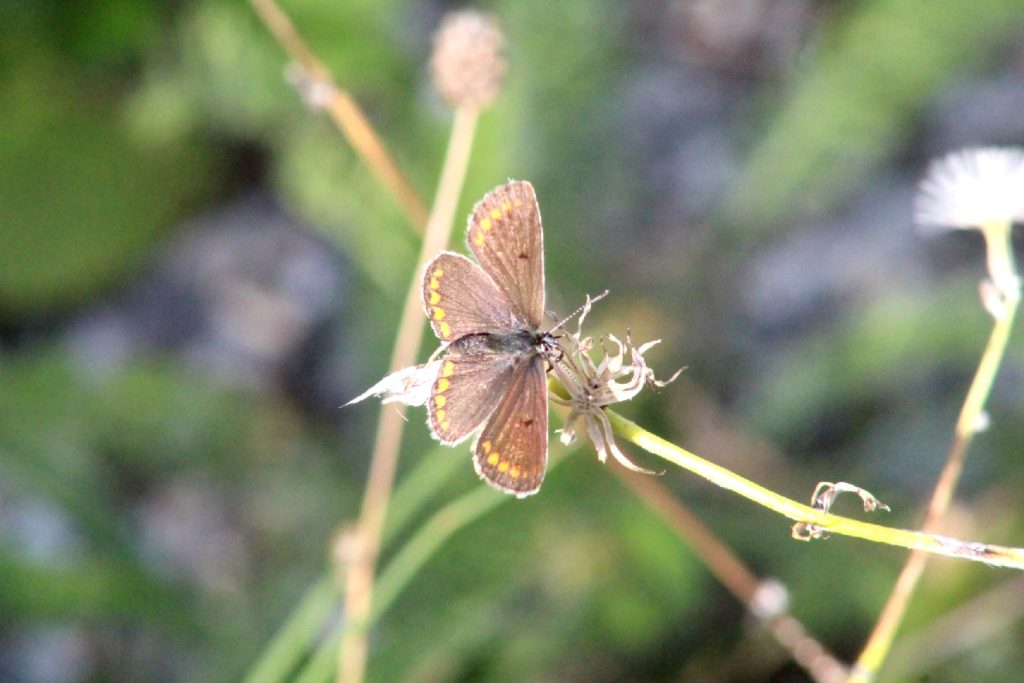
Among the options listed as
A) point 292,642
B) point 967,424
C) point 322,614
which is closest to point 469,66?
point 967,424

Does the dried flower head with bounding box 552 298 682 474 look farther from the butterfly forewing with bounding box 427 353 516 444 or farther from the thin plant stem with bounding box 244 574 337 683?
the thin plant stem with bounding box 244 574 337 683

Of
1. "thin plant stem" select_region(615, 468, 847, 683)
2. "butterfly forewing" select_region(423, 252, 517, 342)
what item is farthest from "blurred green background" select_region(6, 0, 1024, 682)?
"butterfly forewing" select_region(423, 252, 517, 342)

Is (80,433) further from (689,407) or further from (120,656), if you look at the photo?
(689,407)

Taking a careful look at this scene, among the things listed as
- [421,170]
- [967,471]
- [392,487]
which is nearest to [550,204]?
[421,170]

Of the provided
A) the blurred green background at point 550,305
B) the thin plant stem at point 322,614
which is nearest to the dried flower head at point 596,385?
the thin plant stem at point 322,614

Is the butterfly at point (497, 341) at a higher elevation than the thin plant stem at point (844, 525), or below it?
higher

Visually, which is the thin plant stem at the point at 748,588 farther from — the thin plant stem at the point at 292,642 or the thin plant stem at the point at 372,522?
the thin plant stem at the point at 292,642

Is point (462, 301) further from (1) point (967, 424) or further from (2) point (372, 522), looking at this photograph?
(2) point (372, 522)
